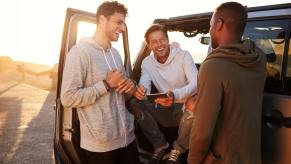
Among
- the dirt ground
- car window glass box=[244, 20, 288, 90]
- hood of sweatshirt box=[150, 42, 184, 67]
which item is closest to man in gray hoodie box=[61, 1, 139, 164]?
hood of sweatshirt box=[150, 42, 184, 67]

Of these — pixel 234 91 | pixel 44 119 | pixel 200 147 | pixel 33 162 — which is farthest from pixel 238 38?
pixel 44 119

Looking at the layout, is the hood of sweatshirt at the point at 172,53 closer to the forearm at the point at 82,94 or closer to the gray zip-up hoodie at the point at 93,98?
the gray zip-up hoodie at the point at 93,98

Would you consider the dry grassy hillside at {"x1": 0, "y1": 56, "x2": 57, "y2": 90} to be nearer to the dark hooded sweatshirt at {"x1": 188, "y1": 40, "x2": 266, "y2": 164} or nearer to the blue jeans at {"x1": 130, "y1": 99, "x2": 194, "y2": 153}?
the blue jeans at {"x1": 130, "y1": 99, "x2": 194, "y2": 153}

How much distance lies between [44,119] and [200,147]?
7519 mm

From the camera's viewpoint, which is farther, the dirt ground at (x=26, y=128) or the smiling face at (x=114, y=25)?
the dirt ground at (x=26, y=128)

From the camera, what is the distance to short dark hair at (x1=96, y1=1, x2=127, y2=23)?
2.69 metres

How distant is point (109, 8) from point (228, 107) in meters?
1.22

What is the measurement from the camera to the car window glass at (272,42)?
2795 millimetres

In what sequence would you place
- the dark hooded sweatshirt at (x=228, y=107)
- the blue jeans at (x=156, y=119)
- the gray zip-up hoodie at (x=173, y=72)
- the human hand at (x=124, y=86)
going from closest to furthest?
the dark hooded sweatshirt at (x=228, y=107), the human hand at (x=124, y=86), the gray zip-up hoodie at (x=173, y=72), the blue jeans at (x=156, y=119)

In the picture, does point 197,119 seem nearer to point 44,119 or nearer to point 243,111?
point 243,111

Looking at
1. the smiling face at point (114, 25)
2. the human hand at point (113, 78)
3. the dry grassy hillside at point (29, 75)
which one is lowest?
the dry grassy hillside at point (29, 75)

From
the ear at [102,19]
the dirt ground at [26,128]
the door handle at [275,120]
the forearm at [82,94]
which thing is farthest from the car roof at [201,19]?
the dirt ground at [26,128]

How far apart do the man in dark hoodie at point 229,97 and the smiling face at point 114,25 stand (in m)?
0.86

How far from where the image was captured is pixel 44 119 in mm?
8969
